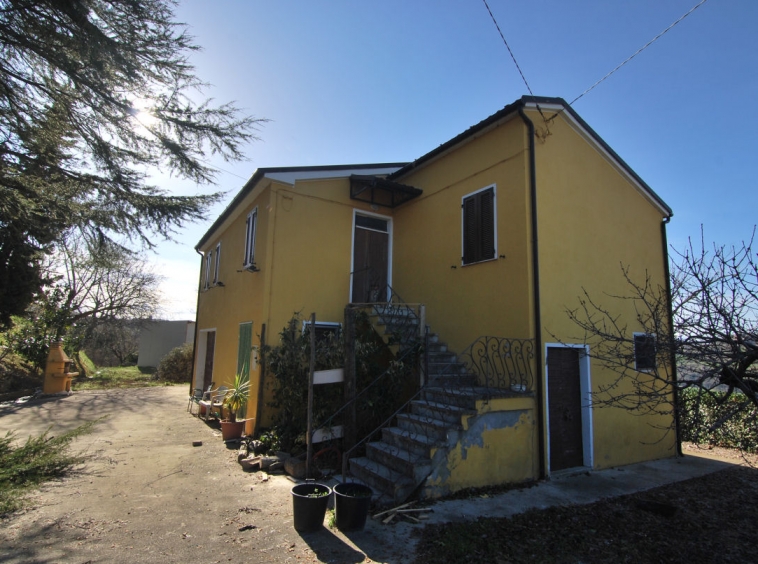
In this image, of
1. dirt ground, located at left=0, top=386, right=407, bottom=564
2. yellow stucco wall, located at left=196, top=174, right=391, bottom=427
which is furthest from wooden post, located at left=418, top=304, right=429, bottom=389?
dirt ground, located at left=0, top=386, right=407, bottom=564

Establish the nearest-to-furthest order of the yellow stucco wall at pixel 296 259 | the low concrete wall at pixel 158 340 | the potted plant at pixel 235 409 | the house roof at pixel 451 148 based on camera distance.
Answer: the house roof at pixel 451 148 → the yellow stucco wall at pixel 296 259 → the potted plant at pixel 235 409 → the low concrete wall at pixel 158 340

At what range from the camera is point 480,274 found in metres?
7.22

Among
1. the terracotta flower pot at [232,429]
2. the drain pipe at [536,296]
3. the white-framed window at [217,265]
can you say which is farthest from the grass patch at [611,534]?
the white-framed window at [217,265]

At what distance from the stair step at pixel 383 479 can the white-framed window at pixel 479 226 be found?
3810 millimetres

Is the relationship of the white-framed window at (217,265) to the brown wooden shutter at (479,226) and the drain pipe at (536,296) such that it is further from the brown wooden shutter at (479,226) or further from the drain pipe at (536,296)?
the drain pipe at (536,296)

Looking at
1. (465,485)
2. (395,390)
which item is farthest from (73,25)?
(465,485)

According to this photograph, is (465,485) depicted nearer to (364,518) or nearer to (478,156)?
(364,518)

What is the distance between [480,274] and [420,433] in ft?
9.68

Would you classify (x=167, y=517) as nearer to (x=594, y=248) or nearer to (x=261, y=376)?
(x=261, y=376)

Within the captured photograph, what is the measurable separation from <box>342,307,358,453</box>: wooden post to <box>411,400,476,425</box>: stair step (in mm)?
1017

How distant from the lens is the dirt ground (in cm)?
384

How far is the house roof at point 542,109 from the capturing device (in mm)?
6836

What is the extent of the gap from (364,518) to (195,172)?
5560mm

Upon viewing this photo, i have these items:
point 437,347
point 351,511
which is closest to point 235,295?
point 437,347
